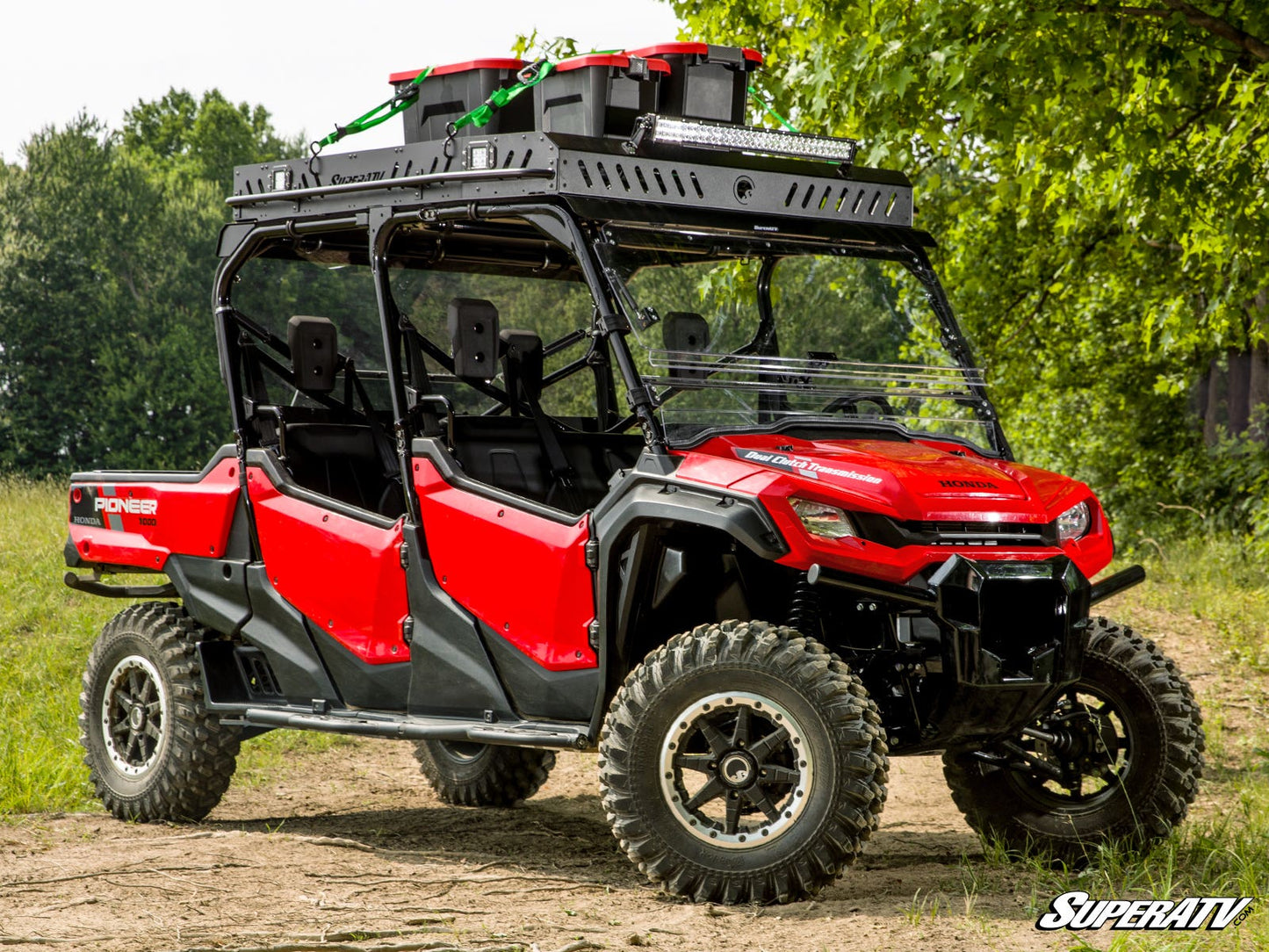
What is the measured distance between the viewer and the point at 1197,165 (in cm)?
1221

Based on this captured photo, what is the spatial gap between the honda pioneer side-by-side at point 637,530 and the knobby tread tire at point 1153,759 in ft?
0.04

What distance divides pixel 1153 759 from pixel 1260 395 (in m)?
12.7

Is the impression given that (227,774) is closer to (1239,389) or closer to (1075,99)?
(1075,99)

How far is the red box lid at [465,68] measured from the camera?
6730 millimetres

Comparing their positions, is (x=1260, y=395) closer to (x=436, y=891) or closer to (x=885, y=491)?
(x=885, y=491)

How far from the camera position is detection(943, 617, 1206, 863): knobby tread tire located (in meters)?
5.78

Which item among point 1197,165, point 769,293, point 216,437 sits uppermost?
point 1197,165

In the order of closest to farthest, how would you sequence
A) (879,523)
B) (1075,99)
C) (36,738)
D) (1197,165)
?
1. (879,523)
2. (36,738)
3. (1075,99)
4. (1197,165)

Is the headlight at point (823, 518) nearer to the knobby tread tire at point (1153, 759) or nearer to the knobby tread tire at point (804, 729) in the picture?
the knobby tread tire at point (804, 729)

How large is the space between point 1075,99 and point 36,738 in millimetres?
7055

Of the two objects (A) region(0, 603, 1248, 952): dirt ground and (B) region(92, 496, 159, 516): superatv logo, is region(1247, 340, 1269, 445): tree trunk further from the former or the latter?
(B) region(92, 496, 159, 516): superatv logo

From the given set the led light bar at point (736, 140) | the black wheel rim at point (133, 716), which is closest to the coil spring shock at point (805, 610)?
the led light bar at point (736, 140)

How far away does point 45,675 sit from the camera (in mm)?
11023

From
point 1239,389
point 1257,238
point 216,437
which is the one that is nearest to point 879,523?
point 1257,238
